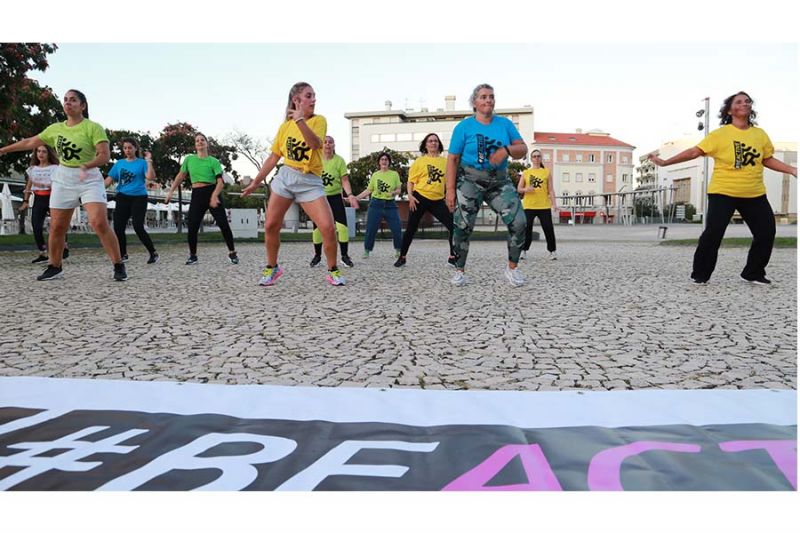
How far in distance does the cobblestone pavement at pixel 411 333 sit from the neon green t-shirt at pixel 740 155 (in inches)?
38.9

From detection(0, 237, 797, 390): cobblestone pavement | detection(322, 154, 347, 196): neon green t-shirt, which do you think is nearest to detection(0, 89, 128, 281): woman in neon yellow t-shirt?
detection(0, 237, 797, 390): cobblestone pavement

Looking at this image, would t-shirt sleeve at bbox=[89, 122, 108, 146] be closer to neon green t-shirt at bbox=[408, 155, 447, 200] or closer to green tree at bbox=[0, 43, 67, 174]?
neon green t-shirt at bbox=[408, 155, 447, 200]

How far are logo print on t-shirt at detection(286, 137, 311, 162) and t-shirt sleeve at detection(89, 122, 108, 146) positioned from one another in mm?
1984

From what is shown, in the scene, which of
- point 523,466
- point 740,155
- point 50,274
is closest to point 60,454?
point 523,466

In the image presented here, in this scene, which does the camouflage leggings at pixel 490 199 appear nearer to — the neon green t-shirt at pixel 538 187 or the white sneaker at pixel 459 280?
the white sneaker at pixel 459 280

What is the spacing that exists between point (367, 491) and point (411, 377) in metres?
1.15

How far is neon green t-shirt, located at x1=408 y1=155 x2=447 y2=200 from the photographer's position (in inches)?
319

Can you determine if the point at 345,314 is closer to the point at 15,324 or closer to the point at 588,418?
the point at 15,324

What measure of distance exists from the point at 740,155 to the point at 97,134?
643 cm

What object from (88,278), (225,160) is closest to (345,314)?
(88,278)

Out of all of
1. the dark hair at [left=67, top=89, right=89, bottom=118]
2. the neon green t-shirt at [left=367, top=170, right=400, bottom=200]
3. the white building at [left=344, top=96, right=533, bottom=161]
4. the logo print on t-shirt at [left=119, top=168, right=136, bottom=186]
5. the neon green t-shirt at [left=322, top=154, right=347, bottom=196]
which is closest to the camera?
the dark hair at [left=67, top=89, right=89, bottom=118]

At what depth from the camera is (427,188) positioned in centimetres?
821

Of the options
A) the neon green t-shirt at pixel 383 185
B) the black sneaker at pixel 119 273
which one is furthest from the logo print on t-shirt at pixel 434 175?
the black sneaker at pixel 119 273

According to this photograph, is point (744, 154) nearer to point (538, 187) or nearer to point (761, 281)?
point (761, 281)
